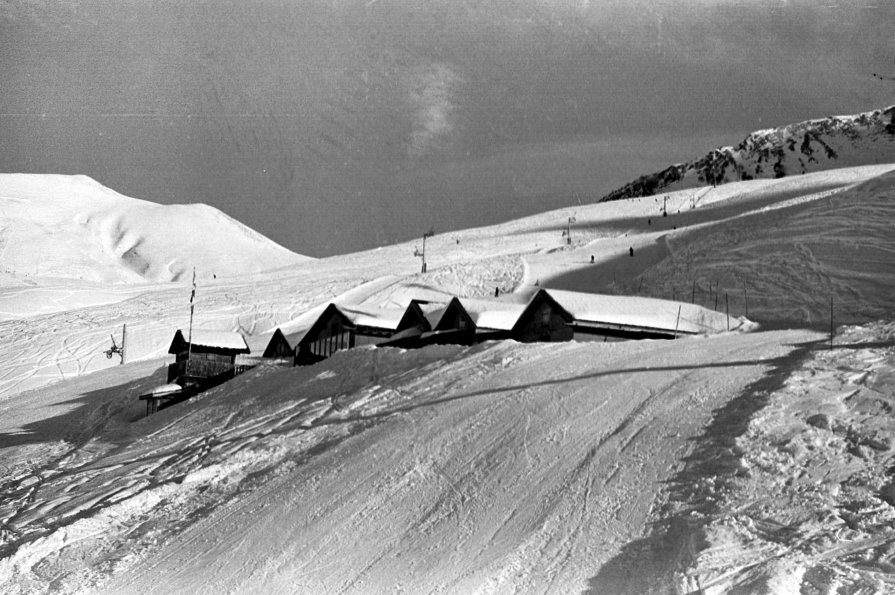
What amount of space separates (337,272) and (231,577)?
72258 millimetres

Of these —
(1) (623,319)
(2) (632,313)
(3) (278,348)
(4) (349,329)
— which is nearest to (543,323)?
(1) (623,319)

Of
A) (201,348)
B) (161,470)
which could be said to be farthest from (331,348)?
(161,470)

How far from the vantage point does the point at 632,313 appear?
4425 centimetres

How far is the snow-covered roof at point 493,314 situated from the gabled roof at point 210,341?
37.6ft

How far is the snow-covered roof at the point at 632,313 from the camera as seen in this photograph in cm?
4347

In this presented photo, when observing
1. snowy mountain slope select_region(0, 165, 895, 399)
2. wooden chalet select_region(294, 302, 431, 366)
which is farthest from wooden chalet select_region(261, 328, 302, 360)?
snowy mountain slope select_region(0, 165, 895, 399)

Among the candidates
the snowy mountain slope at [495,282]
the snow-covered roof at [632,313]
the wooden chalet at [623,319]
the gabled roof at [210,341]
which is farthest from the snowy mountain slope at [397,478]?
the snowy mountain slope at [495,282]

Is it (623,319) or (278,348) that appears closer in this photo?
(623,319)

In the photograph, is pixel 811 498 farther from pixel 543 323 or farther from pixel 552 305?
pixel 543 323

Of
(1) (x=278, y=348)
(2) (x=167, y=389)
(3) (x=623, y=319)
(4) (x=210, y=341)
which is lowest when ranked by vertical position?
(2) (x=167, y=389)

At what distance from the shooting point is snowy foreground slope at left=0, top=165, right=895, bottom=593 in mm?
20609

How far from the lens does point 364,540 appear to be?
2398 cm

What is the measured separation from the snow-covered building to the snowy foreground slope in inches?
98.7

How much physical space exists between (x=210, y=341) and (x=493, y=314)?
13777 millimetres
